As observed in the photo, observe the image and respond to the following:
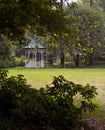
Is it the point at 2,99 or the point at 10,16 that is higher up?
the point at 10,16

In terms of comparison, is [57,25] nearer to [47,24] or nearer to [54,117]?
[47,24]

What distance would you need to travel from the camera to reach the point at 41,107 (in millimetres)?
5824

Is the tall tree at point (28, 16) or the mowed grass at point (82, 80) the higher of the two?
the tall tree at point (28, 16)

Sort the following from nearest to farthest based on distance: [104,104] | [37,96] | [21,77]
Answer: [37,96], [21,77], [104,104]

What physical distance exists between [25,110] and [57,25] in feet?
6.45

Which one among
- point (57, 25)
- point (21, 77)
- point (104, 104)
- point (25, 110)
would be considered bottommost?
point (104, 104)

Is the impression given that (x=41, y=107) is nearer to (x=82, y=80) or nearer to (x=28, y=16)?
(x=28, y=16)

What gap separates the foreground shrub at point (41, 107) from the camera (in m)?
5.80

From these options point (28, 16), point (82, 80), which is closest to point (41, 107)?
point (28, 16)

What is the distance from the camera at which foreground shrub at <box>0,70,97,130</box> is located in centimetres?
580

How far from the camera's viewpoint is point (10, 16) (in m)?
6.22

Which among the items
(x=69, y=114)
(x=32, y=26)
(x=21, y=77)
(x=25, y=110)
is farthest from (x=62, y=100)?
(x=32, y=26)

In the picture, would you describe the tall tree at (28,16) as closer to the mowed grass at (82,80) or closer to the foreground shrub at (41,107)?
the foreground shrub at (41,107)

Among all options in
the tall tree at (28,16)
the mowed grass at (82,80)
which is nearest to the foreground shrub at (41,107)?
the tall tree at (28,16)
